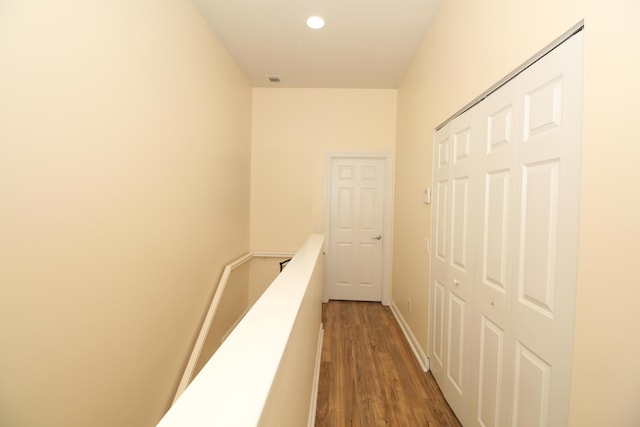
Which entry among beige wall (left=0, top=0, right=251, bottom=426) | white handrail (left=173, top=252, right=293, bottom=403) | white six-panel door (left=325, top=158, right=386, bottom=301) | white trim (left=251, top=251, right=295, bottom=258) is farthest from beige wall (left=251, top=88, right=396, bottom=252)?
beige wall (left=0, top=0, right=251, bottom=426)

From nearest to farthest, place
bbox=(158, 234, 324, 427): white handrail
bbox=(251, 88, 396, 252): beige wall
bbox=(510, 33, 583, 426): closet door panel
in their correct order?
bbox=(158, 234, 324, 427): white handrail < bbox=(510, 33, 583, 426): closet door panel < bbox=(251, 88, 396, 252): beige wall

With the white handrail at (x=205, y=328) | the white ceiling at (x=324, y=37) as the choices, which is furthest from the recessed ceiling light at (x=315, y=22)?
the white handrail at (x=205, y=328)

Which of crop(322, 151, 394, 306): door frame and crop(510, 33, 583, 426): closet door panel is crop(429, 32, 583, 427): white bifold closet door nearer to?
crop(510, 33, 583, 426): closet door panel

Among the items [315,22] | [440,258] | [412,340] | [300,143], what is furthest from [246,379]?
[300,143]

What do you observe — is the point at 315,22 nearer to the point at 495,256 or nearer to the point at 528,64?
the point at 528,64

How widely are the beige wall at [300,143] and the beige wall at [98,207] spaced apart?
1.43 m

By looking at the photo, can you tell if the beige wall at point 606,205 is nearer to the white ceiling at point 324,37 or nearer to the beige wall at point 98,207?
the white ceiling at point 324,37

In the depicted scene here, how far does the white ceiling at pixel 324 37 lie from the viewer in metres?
2.11

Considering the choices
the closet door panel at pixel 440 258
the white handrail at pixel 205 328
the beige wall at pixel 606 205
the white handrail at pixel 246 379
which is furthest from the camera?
the white handrail at pixel 205 328

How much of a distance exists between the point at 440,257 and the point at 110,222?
221 centimetres

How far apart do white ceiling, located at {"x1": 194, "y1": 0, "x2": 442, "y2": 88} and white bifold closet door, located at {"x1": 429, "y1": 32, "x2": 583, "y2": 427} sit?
1158 millimetres

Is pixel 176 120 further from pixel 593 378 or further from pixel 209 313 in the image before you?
pixel 593 378

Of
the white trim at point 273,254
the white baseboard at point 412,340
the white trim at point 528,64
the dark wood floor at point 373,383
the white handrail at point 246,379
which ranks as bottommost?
the dark wood floor at point 373,383

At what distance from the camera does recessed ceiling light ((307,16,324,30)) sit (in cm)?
222
